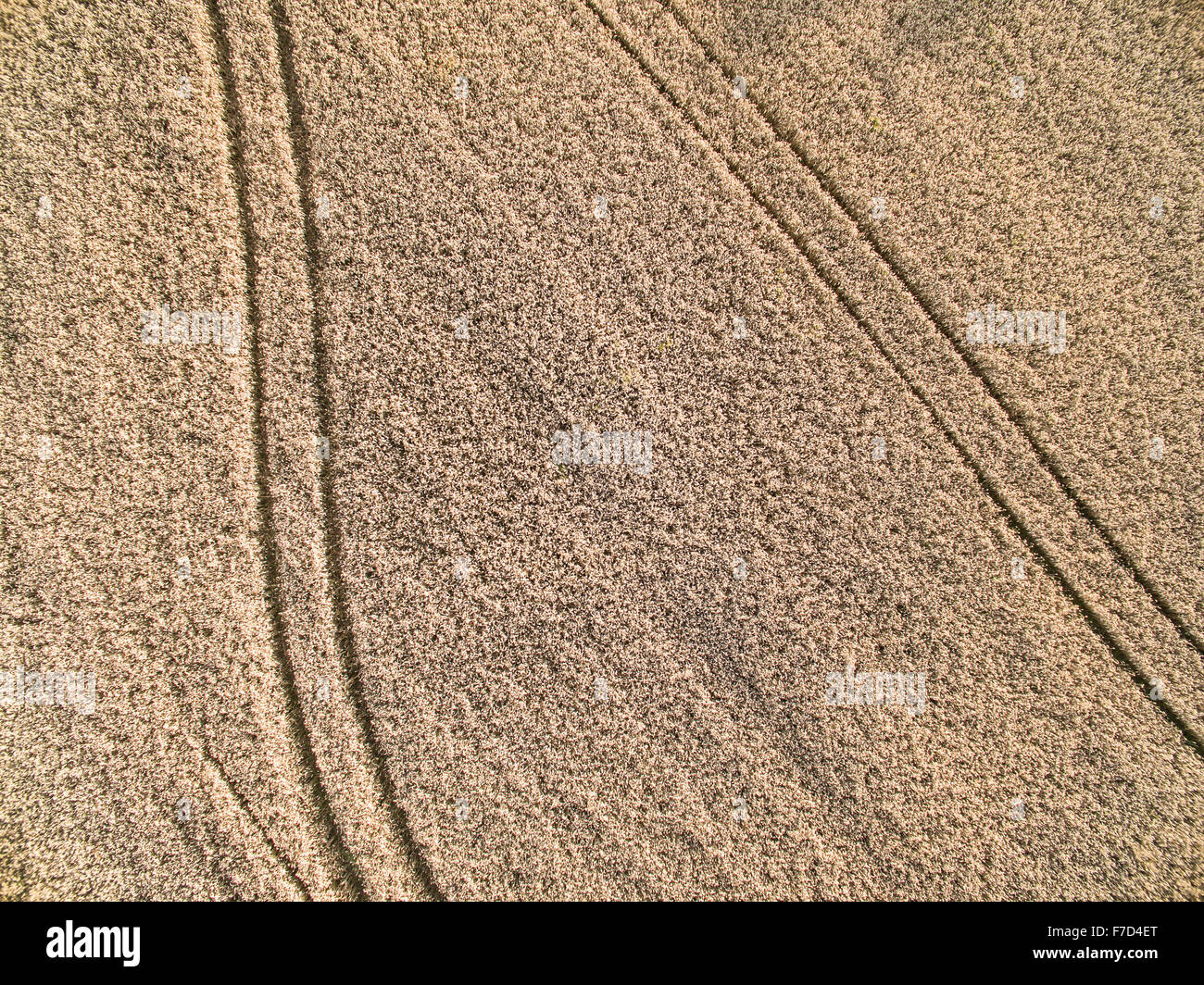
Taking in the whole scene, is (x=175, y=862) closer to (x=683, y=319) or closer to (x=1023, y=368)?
(x=683, y=319)

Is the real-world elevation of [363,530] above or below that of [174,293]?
below

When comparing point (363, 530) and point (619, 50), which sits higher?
point (619, 50)

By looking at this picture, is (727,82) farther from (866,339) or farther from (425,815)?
(425,815)

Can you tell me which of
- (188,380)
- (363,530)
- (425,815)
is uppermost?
(188,380)

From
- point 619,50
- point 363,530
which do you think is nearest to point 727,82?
point 619,50

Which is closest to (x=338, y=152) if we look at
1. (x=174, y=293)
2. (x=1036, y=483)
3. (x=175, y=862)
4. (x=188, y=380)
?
(x=174, y=293)

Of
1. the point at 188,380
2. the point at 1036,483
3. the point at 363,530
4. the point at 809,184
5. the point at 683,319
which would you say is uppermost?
the point at 809,184
